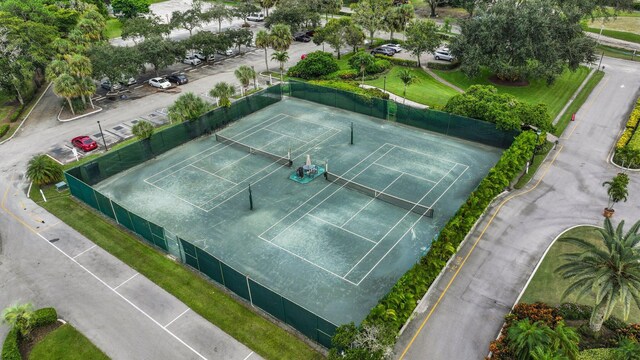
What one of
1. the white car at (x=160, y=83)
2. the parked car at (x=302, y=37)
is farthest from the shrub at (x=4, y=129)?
the parked car at (x=302, y=37)

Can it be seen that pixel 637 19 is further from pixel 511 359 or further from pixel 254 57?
pixel 511 359

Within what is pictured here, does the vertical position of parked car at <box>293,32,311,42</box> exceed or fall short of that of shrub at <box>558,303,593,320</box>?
it exceeds it

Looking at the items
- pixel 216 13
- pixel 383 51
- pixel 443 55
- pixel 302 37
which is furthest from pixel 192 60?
pixel 443 55

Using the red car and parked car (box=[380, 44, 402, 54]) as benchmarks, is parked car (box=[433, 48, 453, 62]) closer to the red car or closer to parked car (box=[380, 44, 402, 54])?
parked car (box=[380, 44, 402, 54])

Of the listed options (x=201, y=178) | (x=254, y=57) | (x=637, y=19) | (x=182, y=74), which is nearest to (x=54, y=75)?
(x=182, y=74)

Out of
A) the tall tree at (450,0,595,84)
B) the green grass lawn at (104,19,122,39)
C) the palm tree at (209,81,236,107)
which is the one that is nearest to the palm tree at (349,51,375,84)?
the tall tree at (450,0,595,84)

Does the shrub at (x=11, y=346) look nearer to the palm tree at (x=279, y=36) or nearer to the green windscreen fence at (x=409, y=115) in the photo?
the green windscreen fence at (x=409, y=115)
